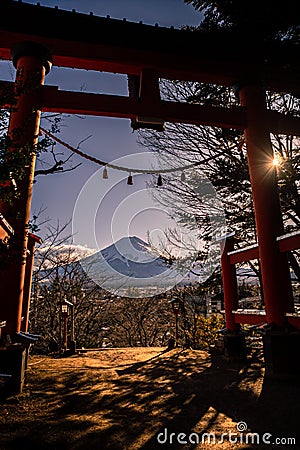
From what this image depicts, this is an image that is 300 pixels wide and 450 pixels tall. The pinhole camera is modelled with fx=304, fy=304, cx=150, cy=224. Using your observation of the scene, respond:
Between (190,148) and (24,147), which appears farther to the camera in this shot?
(190,148)

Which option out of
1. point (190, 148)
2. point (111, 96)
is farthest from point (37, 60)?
point (190, 148)

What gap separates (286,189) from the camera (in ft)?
22.7

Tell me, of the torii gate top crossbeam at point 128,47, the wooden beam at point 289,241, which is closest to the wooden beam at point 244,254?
the wooden beam at point 289,241

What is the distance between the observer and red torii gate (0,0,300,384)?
184 inches

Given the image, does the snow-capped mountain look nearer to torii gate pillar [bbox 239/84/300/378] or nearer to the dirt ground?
torii gate pillar [bbox 239/84/300/378]

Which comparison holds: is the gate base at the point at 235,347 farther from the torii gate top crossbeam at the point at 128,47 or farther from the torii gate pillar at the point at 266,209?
the torii gate top crossbeam at the point at 128,47

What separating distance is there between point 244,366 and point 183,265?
4.90m

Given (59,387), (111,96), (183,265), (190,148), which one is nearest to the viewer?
(59,387)

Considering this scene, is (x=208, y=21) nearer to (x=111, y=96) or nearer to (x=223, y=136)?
(x=111, y=96)

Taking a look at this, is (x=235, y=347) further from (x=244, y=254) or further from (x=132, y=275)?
(x=132, y=275)
